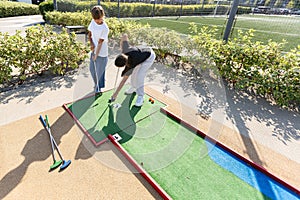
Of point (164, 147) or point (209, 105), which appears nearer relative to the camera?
point (164, 147)

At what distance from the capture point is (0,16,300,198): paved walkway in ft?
9.79

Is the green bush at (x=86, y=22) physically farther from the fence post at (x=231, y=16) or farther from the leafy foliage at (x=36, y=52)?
the fence post at (x=231, y=16)

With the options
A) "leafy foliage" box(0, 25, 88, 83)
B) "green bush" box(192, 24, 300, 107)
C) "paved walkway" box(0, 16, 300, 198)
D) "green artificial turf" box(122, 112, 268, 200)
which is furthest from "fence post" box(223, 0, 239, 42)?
"leafy foliage" box(0, 25, 88, 83)

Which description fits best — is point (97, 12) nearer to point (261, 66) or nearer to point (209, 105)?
point (209, 105)

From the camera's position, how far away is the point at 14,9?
47.7ft

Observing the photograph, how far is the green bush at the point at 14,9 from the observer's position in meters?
13.7

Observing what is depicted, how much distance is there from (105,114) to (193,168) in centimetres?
179

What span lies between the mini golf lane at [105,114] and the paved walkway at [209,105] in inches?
16.5

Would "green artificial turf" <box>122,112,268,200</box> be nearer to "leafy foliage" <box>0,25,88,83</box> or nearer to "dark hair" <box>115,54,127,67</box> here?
"dark hair" <box>115,54,127,67</box>

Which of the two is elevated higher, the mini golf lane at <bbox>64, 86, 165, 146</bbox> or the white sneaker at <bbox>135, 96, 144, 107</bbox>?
the white sneaker at <bbox>135, 96, 144, 107</bbox>

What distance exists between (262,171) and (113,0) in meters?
18.1

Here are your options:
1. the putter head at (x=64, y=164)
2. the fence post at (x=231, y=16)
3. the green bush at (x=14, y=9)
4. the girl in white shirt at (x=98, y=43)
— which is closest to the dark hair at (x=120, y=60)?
the girl in white shirt at (x=98, y=43)

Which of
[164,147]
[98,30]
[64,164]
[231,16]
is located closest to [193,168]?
[164,147]

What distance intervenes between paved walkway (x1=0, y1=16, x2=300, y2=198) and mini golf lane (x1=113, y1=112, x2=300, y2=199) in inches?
16.5
